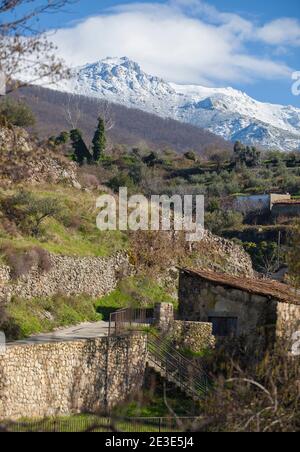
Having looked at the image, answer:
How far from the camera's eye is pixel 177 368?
22.9 meters

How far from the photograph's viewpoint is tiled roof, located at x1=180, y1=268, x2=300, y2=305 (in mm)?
25016

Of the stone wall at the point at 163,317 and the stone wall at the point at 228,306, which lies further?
the stone wall at the point at 163,317

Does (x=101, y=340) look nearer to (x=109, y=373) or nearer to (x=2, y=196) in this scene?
(x=109, y=373)

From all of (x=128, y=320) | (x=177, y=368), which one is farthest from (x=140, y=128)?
(x=177, y=368)

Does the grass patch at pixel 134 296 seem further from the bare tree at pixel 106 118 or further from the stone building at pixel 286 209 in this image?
the bare tree at pixel 106 118

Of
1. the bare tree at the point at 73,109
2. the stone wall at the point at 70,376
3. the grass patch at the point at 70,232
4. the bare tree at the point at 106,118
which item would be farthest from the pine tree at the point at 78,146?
the stone wall at the point at 70,376

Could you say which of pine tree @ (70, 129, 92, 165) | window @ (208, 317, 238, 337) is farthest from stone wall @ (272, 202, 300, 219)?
window @ (208, 317, 238, 337)

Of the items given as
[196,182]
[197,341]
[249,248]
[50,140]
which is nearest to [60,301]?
[197,341]

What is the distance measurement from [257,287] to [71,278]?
7.71m

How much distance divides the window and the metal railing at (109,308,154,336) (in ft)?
7.50

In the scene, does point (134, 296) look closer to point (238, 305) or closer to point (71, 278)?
point (71, 278)

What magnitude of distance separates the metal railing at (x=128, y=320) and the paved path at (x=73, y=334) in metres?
0.55

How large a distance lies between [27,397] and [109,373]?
3.36 meters

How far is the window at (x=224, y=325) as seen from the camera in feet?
86.1
